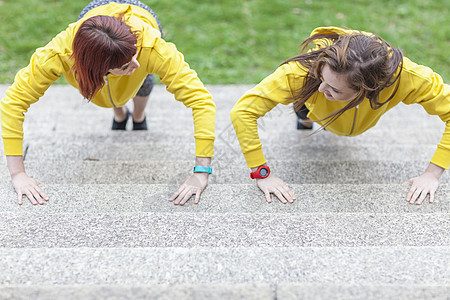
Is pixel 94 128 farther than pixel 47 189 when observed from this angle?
Yes

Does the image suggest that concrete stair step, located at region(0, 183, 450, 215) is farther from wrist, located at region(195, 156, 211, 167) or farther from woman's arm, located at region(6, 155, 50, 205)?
wrist, located at region(195, 156, 211, 167)

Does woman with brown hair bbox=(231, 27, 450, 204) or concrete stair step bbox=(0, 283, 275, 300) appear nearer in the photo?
concrete stair step bbox=(0, 283, 275, 300)

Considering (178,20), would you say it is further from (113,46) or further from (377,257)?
(377,257)

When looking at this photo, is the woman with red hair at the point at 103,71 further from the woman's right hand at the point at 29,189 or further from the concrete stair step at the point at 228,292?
the concrete stair step at the point at 228,292

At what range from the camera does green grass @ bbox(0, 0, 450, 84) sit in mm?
5555

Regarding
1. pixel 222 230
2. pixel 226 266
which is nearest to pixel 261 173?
pixel 222 230

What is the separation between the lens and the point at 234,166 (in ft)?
9.43

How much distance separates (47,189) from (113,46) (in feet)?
2.66

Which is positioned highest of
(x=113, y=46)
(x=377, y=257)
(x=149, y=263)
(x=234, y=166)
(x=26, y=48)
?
(x=113, y=46)

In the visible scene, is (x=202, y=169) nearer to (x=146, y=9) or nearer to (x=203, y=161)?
(x=203, y=161)

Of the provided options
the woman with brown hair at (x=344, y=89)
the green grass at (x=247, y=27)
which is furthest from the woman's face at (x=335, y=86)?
the green grass at (x=247, y=27)

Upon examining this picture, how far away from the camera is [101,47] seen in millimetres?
2098

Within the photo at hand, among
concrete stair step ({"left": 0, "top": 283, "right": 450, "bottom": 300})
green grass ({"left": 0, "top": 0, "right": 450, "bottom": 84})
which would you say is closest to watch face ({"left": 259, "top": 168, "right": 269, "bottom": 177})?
concrete stair step ({"left": 0, "top": 283, "right": 450, "bottom": 300})

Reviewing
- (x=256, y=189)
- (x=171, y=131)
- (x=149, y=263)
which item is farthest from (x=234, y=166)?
(x=149, y=263)
